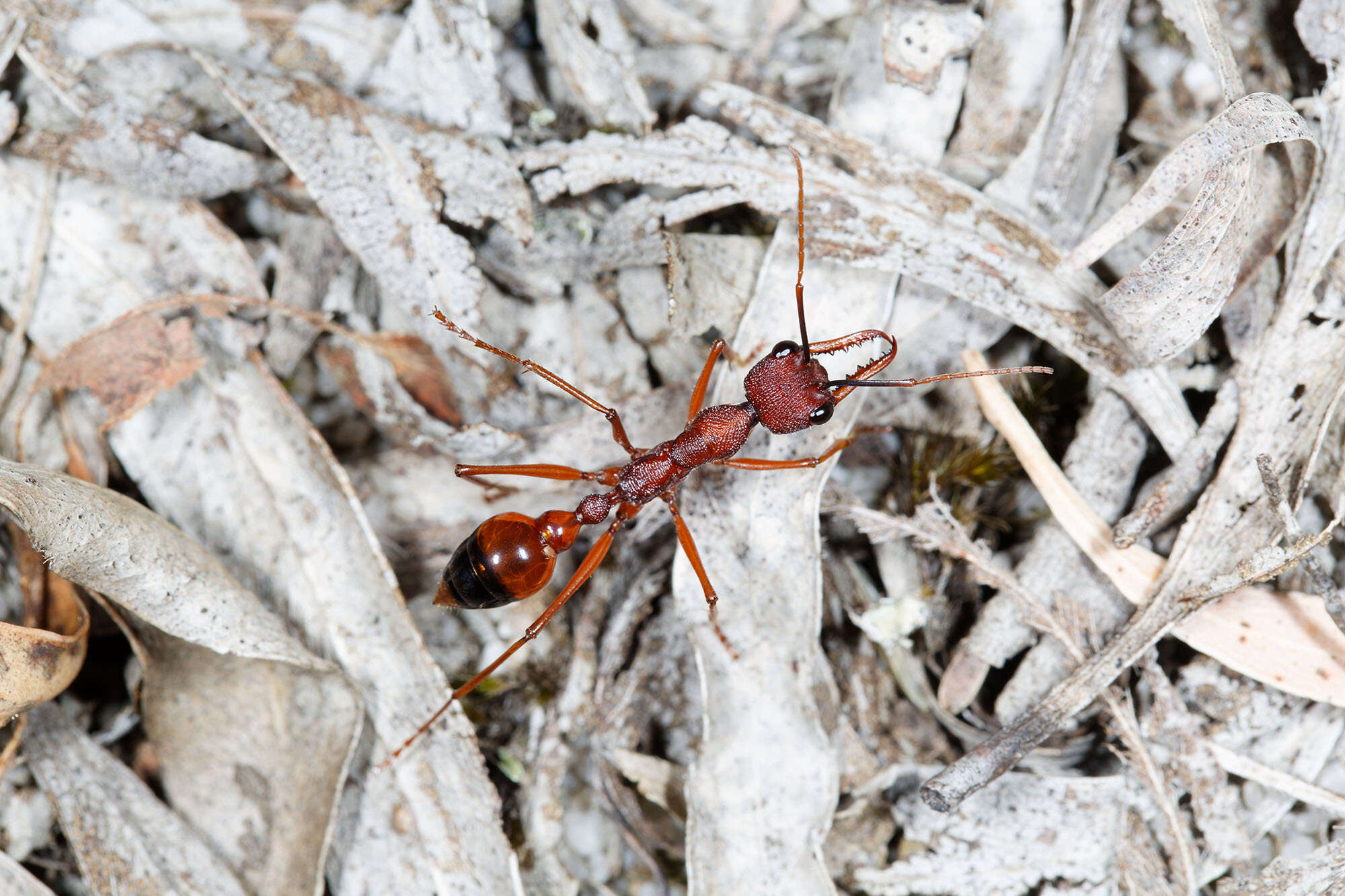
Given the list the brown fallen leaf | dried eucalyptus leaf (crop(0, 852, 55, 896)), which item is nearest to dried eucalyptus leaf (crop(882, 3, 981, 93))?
the brown fallen leaf

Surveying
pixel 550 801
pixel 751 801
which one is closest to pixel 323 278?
pixel 550 801

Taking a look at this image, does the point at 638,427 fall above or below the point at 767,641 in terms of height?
above

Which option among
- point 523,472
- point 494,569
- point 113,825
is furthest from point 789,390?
point 113,825

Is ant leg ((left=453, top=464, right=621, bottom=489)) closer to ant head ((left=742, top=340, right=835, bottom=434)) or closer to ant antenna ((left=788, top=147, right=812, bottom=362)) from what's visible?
ant head ((left=742, top=340, right=835, bottom=434))

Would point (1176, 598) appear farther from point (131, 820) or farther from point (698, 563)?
point (131, 820)

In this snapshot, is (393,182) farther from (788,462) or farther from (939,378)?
(939,378)
